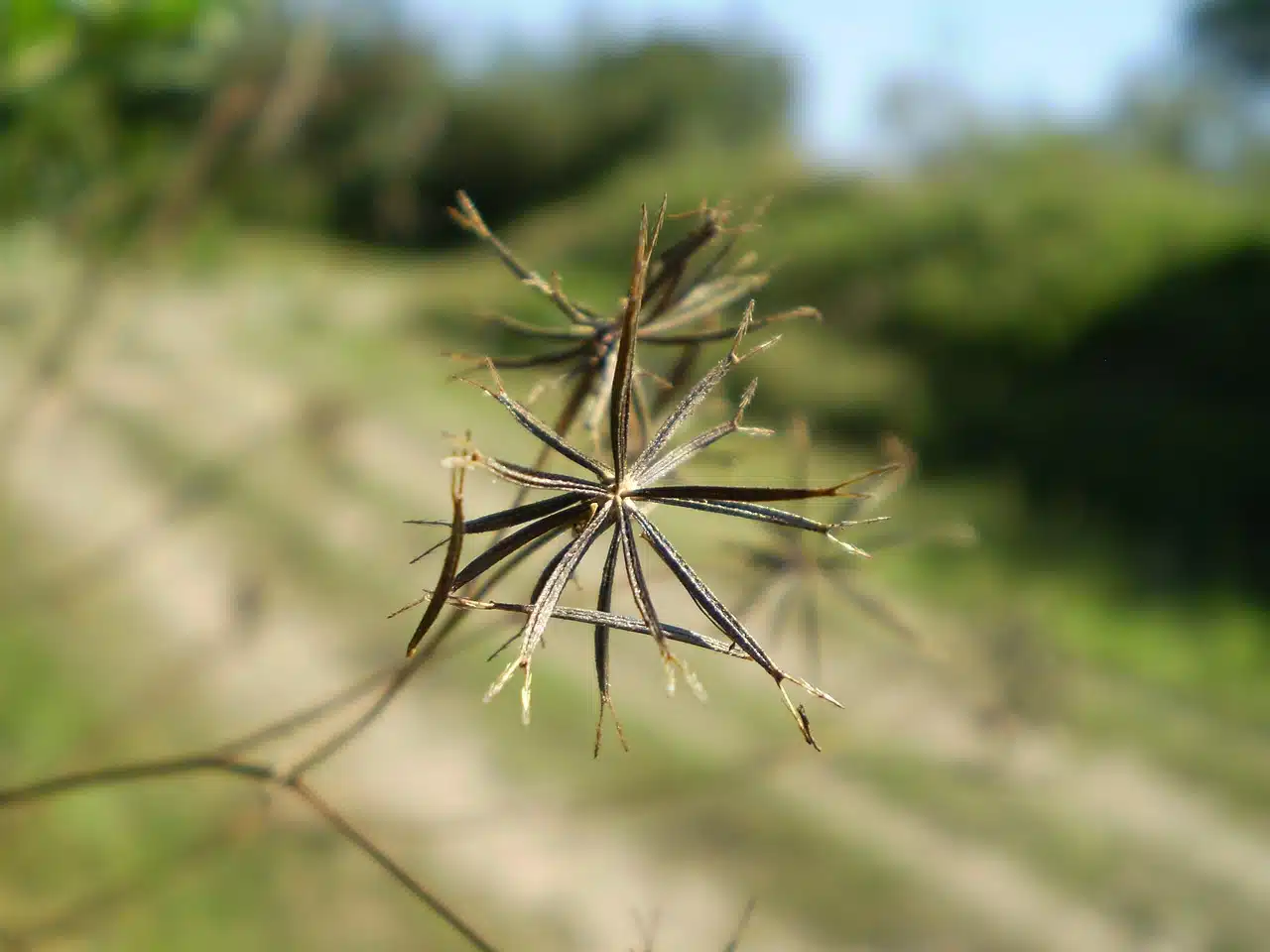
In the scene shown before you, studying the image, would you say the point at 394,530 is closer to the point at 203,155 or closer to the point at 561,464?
the point at 203,155

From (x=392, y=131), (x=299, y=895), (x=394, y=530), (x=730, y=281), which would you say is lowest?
(x=299, y=895)

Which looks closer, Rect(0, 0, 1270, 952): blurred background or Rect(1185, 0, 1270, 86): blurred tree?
Rect(0, 0, 1270, 952): blurred background

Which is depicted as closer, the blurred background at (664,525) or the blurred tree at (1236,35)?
the blurred background at (664,525)

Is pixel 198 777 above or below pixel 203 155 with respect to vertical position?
below

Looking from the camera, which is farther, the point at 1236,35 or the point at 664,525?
the point at 1236,35

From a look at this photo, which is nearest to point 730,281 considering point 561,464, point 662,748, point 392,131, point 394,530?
point 561,464

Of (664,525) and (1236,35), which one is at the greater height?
(1236,35)

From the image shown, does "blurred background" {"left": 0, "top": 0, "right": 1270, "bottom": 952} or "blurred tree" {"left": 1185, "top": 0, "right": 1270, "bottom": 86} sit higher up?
"blurred tree" {"left": 1185, "top": 0, "right": 1270, "bottom": 86}

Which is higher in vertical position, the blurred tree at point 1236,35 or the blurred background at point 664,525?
the blurred tree at point 1236,35
